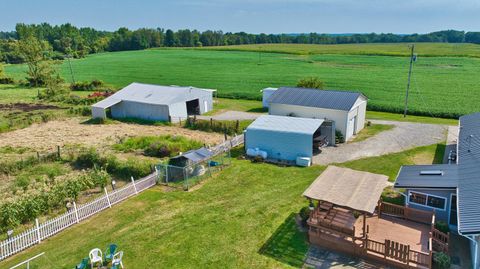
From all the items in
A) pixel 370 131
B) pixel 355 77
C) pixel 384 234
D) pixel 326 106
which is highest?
pixel 326 106

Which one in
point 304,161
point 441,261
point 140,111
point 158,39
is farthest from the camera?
point 158,39

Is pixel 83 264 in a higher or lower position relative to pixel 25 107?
lower

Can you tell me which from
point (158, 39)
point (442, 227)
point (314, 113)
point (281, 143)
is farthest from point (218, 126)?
point (158, 39)

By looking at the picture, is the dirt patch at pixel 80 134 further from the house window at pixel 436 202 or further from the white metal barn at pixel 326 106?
the house window at pixel 436 202

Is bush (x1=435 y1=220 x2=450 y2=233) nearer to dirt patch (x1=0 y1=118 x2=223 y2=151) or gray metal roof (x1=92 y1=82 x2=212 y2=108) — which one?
dirt patch (x1=0 y1=118 x2=223 y2=151)

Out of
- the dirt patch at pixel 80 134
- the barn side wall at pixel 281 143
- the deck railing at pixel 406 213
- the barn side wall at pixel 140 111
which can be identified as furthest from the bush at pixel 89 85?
the deck railing at pixel 406 213

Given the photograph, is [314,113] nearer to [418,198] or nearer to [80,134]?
[418,198]

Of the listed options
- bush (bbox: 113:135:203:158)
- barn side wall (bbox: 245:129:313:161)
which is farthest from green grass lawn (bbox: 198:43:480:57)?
bush (bbox: 113:135:203:158)

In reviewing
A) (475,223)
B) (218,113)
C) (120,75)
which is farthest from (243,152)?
(120,75)
